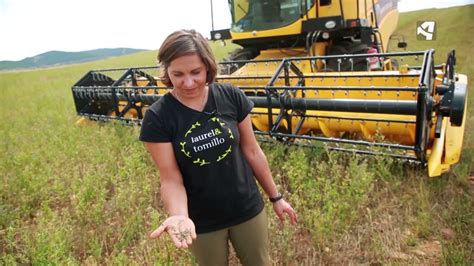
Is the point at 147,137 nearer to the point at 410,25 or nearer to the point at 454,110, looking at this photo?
the point at 454,110

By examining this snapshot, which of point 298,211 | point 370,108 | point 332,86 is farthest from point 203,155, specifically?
point 332,86

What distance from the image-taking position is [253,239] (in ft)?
6.14

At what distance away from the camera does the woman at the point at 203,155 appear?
60.4 inches

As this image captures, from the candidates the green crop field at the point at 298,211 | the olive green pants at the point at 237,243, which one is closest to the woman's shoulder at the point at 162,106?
the olive green pants at the point at 237,243

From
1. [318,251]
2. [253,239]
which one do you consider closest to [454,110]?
[318,251]

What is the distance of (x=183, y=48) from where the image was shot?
149cm

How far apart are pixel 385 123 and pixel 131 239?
8.55ft

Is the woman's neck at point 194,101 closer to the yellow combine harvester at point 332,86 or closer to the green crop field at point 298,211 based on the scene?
the green crop field at point 298,211

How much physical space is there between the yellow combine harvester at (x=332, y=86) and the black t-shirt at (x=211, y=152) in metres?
1.94

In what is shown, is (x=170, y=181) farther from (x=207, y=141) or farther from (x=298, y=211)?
(x=298, y=211)

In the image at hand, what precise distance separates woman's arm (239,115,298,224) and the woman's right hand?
52cm

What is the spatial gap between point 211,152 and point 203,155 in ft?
0.12

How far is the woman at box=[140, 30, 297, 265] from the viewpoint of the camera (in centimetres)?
153

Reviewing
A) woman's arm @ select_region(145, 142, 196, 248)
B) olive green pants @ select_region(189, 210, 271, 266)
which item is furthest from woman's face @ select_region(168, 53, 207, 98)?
olive green pants @ select_region(189, 210, 271, 266)
